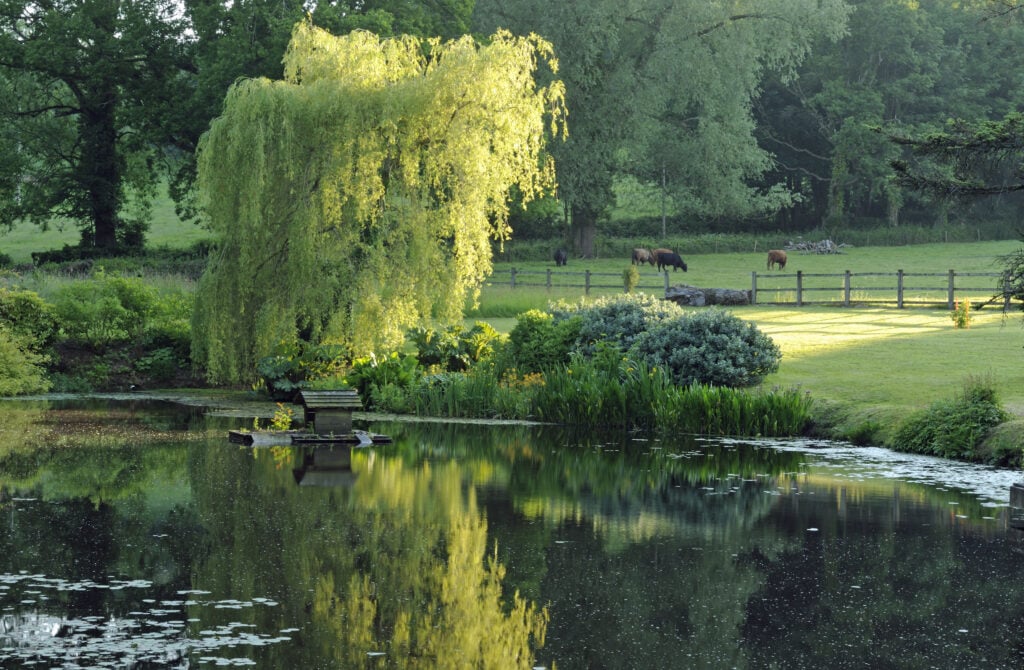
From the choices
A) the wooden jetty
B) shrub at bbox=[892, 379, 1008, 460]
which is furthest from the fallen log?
the wooden jetty

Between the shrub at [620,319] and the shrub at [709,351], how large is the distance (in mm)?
700

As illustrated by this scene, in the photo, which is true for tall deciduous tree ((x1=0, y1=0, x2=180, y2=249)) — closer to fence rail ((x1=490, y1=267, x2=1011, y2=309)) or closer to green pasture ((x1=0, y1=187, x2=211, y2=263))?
fence rail ((x1=490, y1=267, x2=1011, y2=309))

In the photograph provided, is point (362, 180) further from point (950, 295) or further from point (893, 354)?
point (950, 295)

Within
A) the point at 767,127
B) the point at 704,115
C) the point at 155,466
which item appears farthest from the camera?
the point at 767,127

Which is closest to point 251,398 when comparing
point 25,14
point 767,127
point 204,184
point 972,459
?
Result: point 204,184

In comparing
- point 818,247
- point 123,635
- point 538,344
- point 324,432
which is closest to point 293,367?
point 538,344

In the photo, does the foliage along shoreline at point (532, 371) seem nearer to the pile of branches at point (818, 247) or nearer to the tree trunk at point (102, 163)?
the tree trunk at point (102, 163)

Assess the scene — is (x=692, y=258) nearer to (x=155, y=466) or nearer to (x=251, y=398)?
(x=251, y=398)

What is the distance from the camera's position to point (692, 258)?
7225cm

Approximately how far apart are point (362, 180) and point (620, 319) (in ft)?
18.1

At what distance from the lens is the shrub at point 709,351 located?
23.8 metres

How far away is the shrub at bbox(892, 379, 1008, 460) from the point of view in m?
19.0

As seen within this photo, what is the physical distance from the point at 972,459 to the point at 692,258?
177 ft

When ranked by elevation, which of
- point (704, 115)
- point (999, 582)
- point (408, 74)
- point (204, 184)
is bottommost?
point (999, 582)
